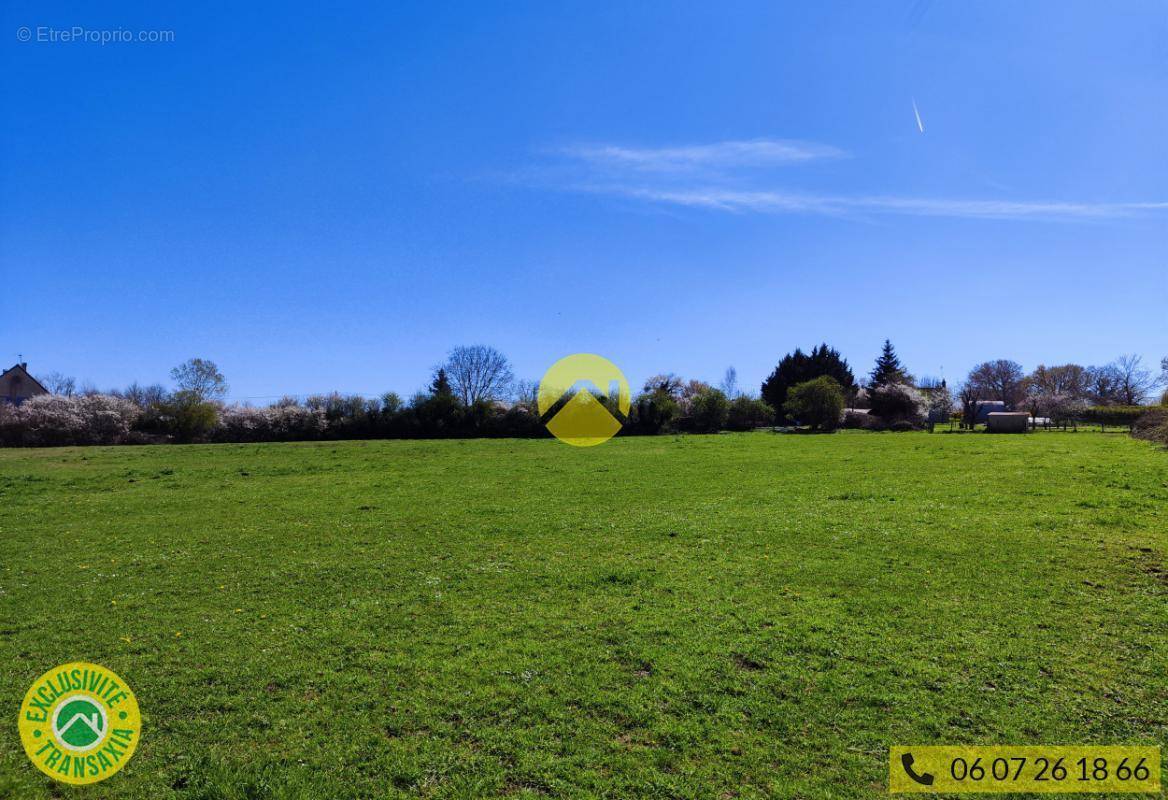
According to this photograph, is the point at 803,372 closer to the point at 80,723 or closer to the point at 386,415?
the point at 386,415

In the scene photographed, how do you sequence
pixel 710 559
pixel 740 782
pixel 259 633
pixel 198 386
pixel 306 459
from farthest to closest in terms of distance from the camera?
pixel 198 386
pixel 306 459
pixel 710 559
pixel 259 633
pixel 740 782

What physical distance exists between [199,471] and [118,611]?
1858cm

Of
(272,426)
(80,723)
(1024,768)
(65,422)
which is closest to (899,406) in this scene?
(272,426)

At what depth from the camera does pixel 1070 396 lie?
8350cm

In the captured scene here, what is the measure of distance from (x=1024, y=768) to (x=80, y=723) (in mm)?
7862

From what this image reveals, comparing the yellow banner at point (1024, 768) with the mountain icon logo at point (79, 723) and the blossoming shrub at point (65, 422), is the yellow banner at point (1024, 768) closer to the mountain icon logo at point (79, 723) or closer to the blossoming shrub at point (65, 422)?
the mountain icon logo at point (79, 723)

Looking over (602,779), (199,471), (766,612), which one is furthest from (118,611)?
(199,471)

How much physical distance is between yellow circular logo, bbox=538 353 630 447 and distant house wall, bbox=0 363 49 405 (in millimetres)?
65267

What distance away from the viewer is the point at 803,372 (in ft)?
263

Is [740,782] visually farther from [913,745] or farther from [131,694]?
[131,694]

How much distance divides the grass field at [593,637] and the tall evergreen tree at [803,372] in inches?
2653

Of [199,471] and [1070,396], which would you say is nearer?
[199,471]

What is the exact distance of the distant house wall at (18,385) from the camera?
220 feet

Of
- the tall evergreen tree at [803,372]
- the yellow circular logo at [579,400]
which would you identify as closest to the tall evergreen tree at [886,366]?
the tall evergreen tree at [803,372]
